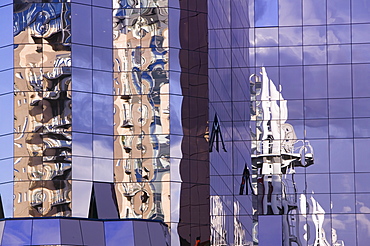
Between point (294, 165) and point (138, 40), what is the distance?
3267cm

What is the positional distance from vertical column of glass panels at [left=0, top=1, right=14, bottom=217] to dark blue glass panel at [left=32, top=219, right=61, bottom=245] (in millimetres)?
1577

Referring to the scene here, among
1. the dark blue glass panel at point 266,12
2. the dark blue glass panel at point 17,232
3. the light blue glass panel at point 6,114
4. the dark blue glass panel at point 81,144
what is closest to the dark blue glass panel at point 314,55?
the dark blue glass panel at point 266,12

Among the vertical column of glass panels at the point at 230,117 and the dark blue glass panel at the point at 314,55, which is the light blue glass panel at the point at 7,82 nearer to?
the vertical column of glass panels at the point at 230,117

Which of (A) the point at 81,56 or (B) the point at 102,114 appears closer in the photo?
(A) the point at 81,56

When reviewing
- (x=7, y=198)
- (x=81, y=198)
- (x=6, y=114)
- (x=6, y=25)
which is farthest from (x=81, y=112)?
(x=6, y=25)

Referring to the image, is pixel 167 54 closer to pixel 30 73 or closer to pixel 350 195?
pixel 30 73

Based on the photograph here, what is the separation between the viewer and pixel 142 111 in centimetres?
4812

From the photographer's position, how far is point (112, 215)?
4631 centimetres

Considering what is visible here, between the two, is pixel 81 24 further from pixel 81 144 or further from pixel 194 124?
pixel 194 124

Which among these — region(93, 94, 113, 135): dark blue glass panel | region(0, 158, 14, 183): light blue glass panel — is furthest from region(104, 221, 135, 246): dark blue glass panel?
region(0, 158, 14, 183): light blue glass panel

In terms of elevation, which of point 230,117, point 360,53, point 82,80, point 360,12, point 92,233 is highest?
point 360,12

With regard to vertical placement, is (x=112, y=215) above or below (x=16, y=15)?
below

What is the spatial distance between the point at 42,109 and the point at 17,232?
5897mm

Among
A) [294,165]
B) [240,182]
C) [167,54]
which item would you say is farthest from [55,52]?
[294,165]
